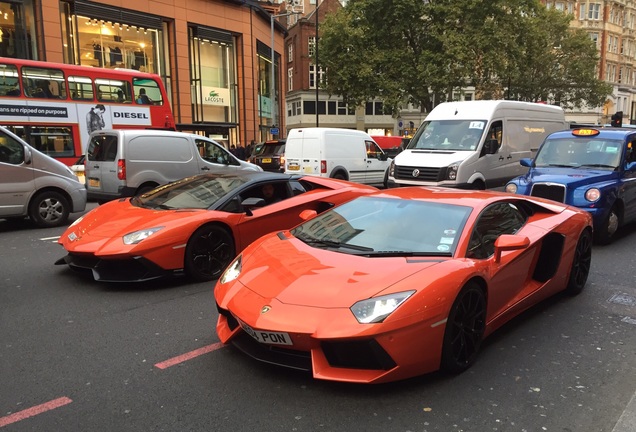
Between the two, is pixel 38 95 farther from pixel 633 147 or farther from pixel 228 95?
pixel 228 95

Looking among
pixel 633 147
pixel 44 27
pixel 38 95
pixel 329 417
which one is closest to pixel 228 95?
pixel 44 27

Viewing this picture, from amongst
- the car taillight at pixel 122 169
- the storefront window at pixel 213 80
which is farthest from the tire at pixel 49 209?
the storefront window at pixel 213 80

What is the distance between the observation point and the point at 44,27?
21.9 metres

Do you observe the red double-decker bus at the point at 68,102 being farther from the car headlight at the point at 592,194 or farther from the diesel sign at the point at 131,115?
the car headlight at the point at 592,194

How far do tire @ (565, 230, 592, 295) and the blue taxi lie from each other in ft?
8.05

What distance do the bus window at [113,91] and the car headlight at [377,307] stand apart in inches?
586

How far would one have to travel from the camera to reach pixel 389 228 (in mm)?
4004

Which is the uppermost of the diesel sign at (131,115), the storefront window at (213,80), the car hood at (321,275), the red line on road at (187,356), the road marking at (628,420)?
the storefront window at (213,80)

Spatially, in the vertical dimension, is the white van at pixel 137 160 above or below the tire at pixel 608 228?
above

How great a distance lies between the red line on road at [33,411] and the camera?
2799mm

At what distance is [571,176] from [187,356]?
676 centimetres

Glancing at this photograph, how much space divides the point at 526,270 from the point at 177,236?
11.2 feet

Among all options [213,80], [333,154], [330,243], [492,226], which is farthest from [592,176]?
[213,80]

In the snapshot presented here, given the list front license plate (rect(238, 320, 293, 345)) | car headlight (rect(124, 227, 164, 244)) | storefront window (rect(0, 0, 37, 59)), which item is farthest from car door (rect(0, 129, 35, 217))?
storefront window (rect(0, 0, 37, 59))
